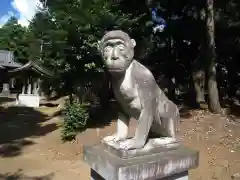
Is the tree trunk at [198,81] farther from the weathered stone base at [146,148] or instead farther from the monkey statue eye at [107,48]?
the monkey statue eye at [107,48]

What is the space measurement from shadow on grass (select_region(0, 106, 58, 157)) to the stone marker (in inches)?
253

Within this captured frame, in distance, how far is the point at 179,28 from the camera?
13727 mm

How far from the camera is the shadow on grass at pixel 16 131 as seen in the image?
873 centimetres

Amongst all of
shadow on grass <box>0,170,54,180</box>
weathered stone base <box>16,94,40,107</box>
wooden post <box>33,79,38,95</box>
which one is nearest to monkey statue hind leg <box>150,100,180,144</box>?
shadow on grass <box>0,170,54,180</box>

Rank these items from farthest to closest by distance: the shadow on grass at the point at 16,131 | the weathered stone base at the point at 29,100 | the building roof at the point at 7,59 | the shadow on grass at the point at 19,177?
the building roof at the point at 7,59 < the weathered stone base at the point at 29,100 < the shadow on grass at the point at 16,131 < the shadow on grass at the point at 19,177

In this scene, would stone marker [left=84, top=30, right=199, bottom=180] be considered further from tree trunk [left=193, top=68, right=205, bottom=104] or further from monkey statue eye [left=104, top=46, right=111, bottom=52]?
tree trunk [left=193, top=68, right=205, bottom=104]

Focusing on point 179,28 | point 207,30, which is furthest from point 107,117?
point 179,28

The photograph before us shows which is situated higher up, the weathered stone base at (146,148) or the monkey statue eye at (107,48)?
the monkey statue eye at (107,48)

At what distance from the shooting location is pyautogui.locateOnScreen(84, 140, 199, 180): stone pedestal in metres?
2.39

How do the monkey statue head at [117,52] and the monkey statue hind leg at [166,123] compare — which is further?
the monkey statue hind leg at [166,123]

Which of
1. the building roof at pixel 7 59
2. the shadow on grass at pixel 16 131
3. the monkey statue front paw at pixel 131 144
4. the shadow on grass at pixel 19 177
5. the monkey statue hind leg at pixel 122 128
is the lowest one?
the shadow on grass at pixel 19 177

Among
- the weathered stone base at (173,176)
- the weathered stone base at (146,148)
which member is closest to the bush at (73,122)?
the weathered stone base at (173,176)

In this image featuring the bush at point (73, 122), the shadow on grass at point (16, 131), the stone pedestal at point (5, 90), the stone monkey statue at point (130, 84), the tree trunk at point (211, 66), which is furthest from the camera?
the stone pedestal at point (5, 90)

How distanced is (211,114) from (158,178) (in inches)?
314
